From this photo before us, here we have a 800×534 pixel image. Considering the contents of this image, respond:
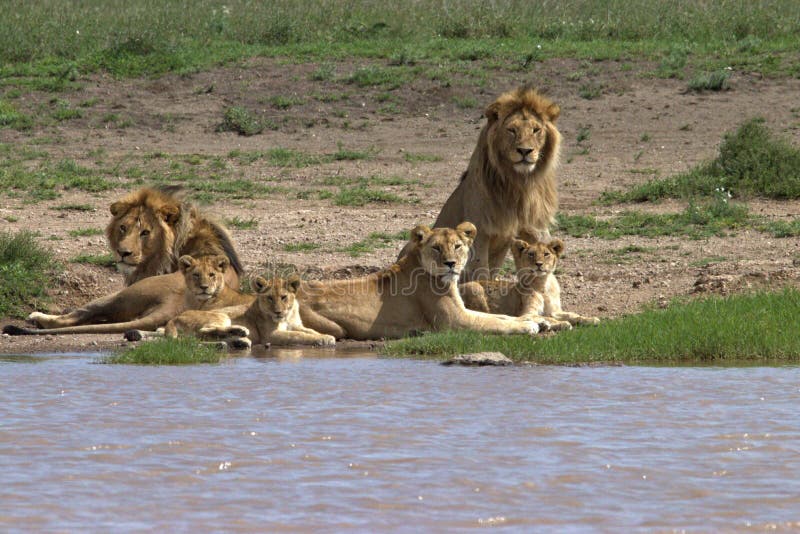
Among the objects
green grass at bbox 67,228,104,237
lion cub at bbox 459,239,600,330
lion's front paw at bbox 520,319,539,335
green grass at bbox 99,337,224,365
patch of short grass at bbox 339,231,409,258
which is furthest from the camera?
green grass at bbox 67,228,104,237

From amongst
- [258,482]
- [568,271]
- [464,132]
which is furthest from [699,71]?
[258,482]

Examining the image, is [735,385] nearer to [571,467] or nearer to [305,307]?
[571,467]

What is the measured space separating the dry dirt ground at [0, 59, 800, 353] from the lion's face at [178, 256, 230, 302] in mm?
592

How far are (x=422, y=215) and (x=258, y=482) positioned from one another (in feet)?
25.1

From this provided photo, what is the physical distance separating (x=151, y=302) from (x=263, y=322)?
864mm

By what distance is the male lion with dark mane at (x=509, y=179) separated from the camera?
10.4 metres

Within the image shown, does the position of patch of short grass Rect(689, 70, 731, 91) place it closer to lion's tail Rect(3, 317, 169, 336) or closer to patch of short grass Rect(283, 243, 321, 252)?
patch of short grass Rect(283, 243, 321, 252)

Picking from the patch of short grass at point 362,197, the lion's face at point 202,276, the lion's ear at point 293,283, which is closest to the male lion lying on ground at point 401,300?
the lion's ear at point 293,283

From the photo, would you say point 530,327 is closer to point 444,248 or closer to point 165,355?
point 444,248

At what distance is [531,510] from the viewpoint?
545cm

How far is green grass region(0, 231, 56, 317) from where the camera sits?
10641mm

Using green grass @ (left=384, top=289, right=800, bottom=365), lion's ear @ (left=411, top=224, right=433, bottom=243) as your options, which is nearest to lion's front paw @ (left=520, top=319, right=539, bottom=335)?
green grass @ (left=384, top=289, right=800, bottom=365)

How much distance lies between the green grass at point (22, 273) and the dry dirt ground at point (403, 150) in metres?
0.15

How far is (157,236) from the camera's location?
10328 millimetres
